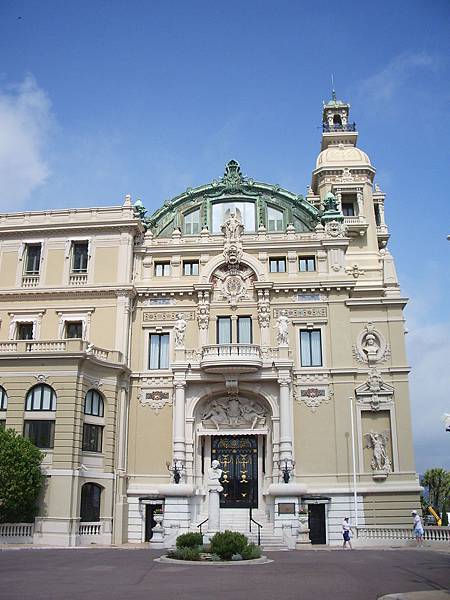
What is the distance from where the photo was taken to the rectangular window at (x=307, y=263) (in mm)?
46000

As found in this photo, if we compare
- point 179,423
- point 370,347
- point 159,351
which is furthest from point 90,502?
point 370,347

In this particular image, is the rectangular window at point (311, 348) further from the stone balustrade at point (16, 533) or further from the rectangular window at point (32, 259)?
the stone balustrade at point (16, 533)

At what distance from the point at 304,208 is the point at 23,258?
20741 millimetres

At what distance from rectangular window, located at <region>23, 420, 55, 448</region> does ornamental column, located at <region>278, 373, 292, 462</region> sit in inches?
540

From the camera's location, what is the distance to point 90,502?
39.2m

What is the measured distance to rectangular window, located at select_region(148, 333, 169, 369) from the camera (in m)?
44.6

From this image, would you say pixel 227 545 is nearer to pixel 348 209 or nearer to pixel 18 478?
pixel 18 478

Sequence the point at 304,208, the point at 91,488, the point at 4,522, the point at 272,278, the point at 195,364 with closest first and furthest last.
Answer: the point at 4,522 < the point at 91,488 < the point at 195,364 < the point at 272,278 < the point at 304,208

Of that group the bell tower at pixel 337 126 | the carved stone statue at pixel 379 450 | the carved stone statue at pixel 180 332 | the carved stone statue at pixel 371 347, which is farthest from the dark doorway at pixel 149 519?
the bell tower at pixel 337 126

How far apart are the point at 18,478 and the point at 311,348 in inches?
790

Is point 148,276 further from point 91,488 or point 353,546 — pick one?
point 353,546

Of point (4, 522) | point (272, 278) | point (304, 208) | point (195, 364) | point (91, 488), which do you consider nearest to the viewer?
point (4, 522)

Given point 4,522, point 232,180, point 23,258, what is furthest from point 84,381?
point 232,180

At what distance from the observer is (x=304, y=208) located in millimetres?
49000
